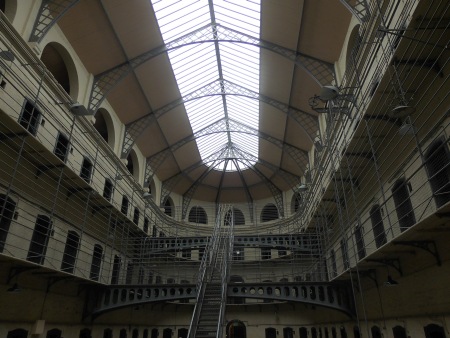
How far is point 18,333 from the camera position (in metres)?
7.45

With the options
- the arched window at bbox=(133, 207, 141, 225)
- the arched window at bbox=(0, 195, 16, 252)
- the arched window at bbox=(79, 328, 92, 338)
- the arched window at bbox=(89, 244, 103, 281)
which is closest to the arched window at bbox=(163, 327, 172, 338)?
the arched window at bbox=(133, 207, 141, 225)

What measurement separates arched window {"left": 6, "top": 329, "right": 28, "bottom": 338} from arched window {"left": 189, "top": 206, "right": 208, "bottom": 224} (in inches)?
539

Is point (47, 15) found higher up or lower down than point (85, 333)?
higher up

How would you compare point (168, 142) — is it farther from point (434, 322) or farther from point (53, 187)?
point (434, 322)

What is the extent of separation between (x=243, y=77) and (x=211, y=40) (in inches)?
107

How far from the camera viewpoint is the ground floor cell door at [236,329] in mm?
15358

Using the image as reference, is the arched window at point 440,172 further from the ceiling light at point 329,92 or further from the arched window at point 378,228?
the arched window at point 378,228

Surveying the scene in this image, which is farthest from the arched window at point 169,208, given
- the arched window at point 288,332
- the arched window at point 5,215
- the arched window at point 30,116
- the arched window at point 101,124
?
the arched window at point 5,215

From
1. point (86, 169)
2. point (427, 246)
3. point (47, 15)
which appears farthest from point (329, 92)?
point (86, 169)

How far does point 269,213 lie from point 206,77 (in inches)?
399

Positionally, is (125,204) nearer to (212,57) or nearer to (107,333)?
(107,333)

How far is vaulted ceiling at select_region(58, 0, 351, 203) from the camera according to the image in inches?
392

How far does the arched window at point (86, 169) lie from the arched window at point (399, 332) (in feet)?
30.2

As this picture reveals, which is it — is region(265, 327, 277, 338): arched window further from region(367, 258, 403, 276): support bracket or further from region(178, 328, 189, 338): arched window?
region(367, 258, 403, 276): support bracket
